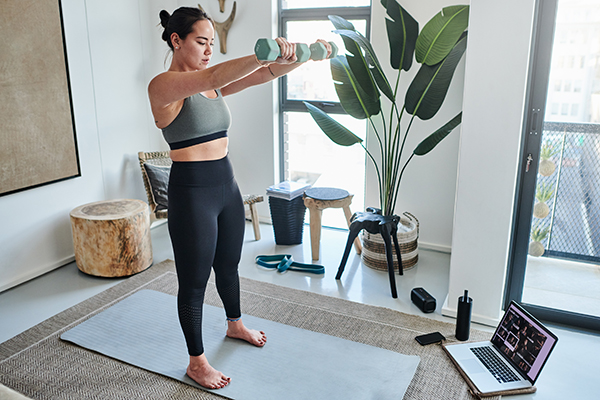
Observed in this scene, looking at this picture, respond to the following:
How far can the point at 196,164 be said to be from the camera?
1.89 meters

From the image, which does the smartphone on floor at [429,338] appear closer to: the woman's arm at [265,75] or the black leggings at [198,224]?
the black leggings at [198,224]

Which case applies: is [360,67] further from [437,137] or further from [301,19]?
[301,19]

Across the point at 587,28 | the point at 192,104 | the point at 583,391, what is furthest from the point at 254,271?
the point at 587,28

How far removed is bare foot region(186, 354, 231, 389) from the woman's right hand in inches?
51.9

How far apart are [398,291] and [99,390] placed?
1774 millimetres

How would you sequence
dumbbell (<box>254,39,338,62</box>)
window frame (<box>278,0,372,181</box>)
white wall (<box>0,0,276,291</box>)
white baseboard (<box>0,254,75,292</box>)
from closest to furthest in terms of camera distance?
dumbbell (<box>254,39,338,62</box>) < white baseboard (<box>0,254,75,292</box>) < white wall (<box>0,0,276,291</box>) < window frame (<box>278,0,372,181</box>)

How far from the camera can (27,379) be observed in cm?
214

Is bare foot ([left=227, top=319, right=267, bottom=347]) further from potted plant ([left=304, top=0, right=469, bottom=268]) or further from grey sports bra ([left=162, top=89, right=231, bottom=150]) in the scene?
potted plant ([left=304, top=0, right=469, bottom=268])

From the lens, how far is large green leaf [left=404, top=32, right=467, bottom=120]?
2.71 m

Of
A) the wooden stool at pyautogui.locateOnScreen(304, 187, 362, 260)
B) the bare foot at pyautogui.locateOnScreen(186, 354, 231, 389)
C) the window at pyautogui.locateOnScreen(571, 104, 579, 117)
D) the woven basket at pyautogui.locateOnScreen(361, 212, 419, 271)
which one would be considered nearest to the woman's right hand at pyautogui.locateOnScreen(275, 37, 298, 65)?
the bare foot at pyautogui.locateOnScreen(186, 354, 231, 389)

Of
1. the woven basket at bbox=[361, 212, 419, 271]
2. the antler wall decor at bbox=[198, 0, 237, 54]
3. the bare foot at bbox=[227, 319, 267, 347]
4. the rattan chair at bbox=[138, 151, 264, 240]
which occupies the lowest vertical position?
the bare foot at bbox=[227, 319, 267, 347]

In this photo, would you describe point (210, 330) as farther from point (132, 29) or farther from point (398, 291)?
point (132, 29)

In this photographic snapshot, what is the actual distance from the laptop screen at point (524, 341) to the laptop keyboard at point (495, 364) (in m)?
0.04

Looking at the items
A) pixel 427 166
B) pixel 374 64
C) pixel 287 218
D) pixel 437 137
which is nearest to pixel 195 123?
pixel 374 64
